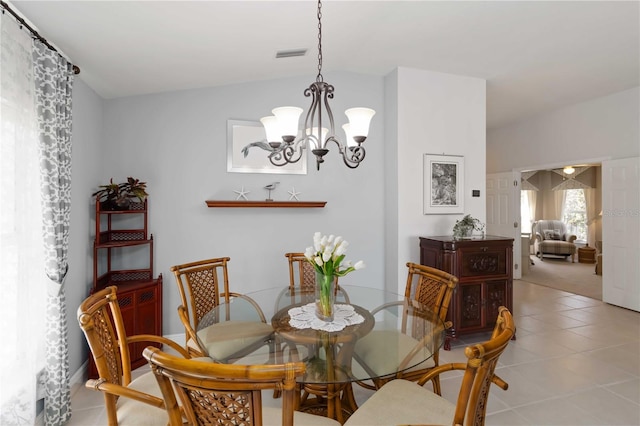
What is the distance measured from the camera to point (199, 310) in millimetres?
2637

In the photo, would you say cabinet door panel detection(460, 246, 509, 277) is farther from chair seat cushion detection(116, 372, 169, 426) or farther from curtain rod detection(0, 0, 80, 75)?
curtain rod detection(0, 0, 80, 75)

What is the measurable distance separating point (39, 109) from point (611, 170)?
6.35 meters

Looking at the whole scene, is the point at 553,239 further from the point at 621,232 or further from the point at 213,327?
the point at 213,327

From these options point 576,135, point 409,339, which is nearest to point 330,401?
point 409,339

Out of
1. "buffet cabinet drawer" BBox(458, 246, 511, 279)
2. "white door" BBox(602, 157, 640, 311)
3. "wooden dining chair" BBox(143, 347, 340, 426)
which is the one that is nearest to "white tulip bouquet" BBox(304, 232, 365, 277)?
"wooden dining chair" BBox(143, 347, 340, 426)

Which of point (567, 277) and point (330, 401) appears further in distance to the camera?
point (567, 277)

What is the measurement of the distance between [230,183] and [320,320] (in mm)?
2154

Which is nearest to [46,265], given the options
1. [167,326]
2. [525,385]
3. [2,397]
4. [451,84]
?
[2,397]

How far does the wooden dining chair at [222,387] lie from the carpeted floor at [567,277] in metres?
6.06

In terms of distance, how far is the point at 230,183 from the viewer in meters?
3.61

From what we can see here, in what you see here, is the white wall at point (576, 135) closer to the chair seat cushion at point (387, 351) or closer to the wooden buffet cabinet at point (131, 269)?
the chair seat cushion at point (387, 351)

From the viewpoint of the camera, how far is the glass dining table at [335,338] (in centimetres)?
153

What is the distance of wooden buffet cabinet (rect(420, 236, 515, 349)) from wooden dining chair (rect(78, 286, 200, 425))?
2.72 meters

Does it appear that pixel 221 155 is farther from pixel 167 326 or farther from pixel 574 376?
pixel 574 376
